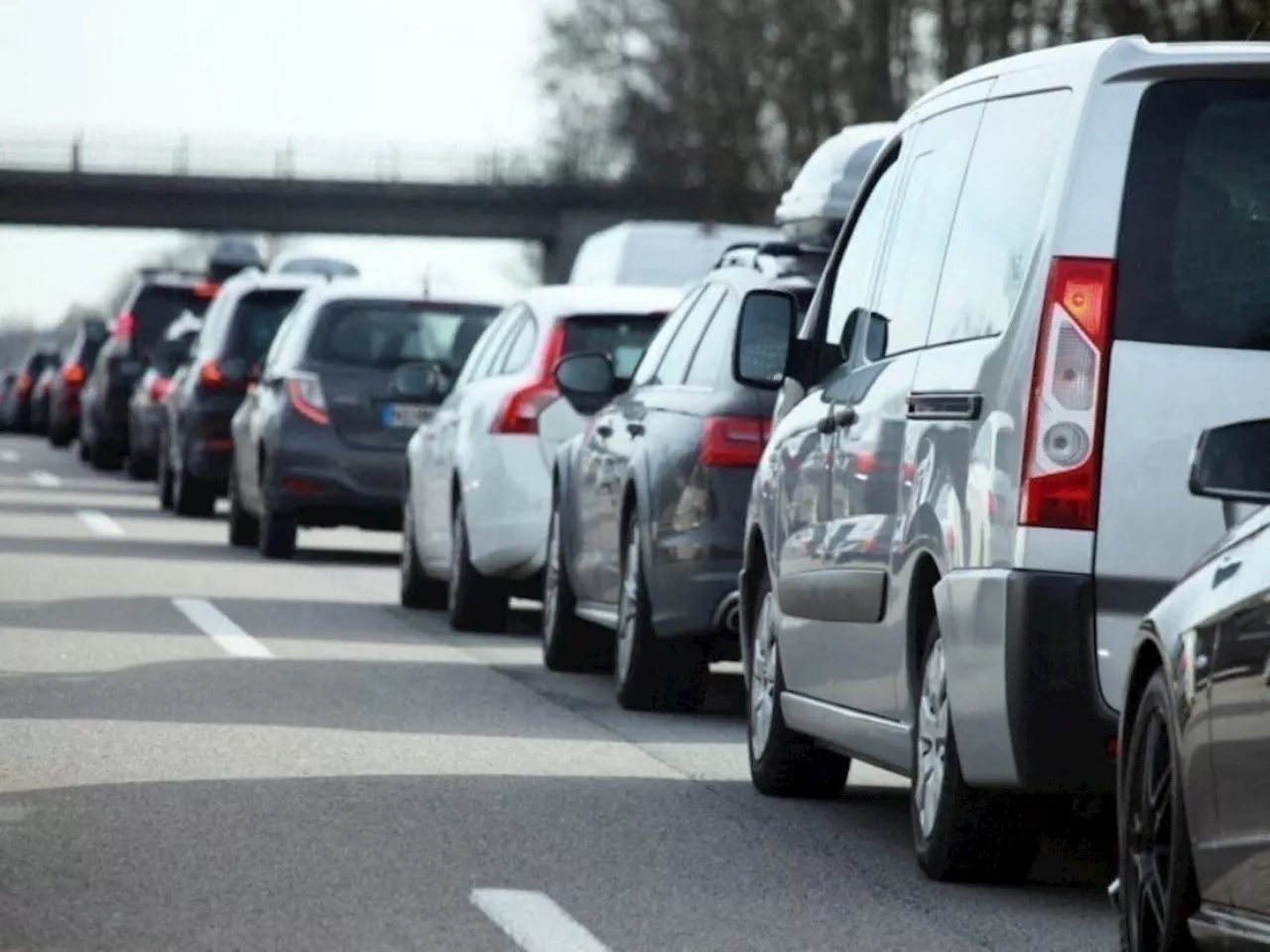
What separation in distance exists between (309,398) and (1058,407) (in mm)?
14009

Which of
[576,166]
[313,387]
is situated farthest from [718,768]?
[576,166]

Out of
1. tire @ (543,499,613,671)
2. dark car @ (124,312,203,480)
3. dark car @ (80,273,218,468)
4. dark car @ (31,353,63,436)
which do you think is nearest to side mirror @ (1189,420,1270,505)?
tire @ (543,499,613,671)

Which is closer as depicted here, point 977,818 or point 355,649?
point 977,818

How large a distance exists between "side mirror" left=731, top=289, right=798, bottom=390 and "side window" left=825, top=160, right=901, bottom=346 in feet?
0.69

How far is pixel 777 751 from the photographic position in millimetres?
10508

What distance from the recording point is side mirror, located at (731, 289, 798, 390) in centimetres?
1077

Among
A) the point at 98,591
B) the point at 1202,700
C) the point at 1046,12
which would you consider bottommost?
the point at 98,591

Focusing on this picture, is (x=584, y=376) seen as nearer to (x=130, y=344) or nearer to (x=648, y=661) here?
(x=648, y=661)

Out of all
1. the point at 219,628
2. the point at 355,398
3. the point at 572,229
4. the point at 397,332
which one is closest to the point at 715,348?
the point at 219,628

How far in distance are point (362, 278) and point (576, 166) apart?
71.3 m

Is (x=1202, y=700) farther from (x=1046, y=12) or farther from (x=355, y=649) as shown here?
(x=1046, y=12)

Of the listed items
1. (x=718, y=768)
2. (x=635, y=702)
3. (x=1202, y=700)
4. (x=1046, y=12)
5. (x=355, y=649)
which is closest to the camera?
(x=1202, y=700)

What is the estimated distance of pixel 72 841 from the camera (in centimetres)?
886

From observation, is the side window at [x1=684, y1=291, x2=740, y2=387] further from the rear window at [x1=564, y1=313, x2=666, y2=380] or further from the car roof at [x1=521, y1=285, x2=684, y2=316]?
the rear window at [x1=564, y1=313, x2=666, y2=380]
